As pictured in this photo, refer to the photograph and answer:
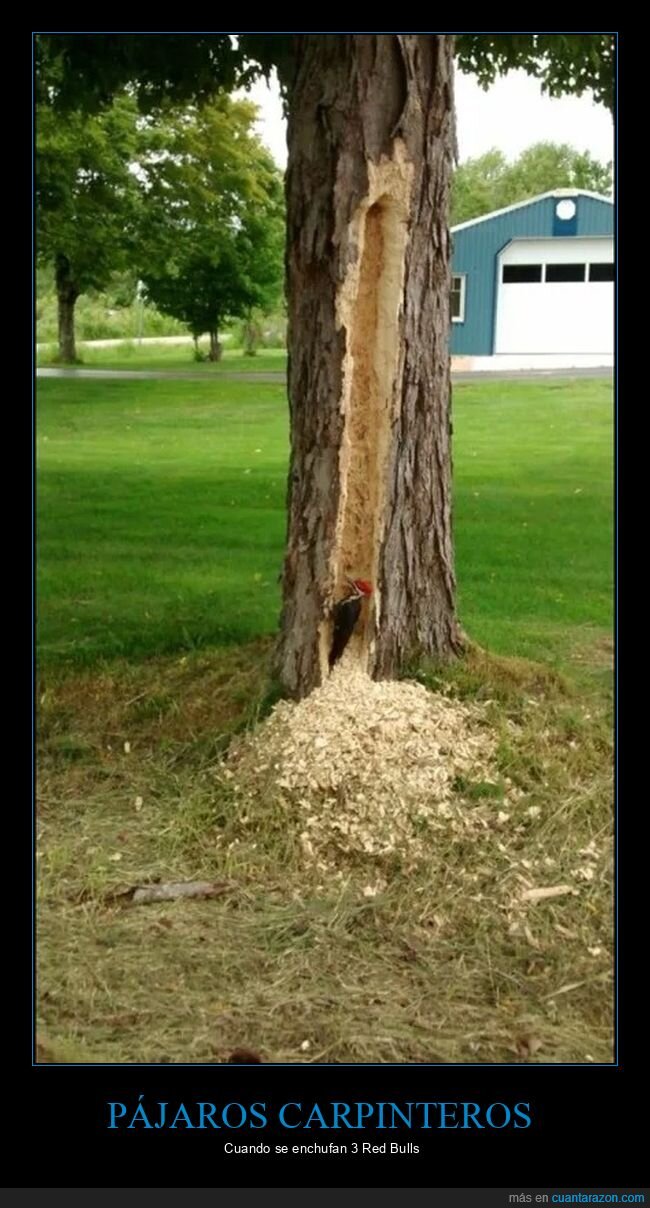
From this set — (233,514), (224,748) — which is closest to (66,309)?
(233,514)

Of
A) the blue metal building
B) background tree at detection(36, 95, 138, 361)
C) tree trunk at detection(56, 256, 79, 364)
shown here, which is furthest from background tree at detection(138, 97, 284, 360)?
the blue metal building

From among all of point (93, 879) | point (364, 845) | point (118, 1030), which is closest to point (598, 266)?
point (364, 845)

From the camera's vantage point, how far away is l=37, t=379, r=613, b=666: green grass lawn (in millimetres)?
6211

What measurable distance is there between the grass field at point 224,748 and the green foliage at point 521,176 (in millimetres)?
1155

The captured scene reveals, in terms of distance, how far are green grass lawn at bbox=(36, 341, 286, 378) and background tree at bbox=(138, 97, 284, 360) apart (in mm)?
195

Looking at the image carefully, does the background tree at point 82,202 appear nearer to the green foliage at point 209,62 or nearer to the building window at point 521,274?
the green foliage at point 209,62

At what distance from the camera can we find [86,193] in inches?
284

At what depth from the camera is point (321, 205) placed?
4.41 m

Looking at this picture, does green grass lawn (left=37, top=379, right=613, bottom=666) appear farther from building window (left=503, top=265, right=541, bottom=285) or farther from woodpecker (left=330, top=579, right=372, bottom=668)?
woodpecker (left=330, top=579, right=372, bottom=668)

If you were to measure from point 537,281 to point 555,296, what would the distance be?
51 cm

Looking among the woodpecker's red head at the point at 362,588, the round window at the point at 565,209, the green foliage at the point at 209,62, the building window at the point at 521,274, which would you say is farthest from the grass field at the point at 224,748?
the green foliage at the point at 209,62

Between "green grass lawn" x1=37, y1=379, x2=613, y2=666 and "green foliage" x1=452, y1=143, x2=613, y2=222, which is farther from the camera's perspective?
"green foliage" x1=452, y1=143, x2=613, y2=222

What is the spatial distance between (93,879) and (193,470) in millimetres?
4981

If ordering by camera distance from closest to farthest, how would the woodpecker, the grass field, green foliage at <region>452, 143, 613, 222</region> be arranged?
1. the grass field
2. the woodpecker
3. green foliage at <region>452, 143, 613, 222</region>
